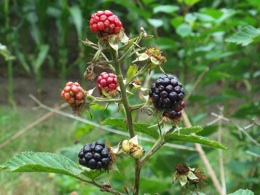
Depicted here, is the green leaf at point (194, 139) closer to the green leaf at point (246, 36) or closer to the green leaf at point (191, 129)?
the green leaf at point (191, 129)

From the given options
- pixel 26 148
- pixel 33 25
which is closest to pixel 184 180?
pixel 26 148

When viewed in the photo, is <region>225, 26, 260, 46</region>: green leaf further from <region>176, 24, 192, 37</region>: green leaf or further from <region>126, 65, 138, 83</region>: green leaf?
<region>176, 24, 192, 37</region>: green leaf

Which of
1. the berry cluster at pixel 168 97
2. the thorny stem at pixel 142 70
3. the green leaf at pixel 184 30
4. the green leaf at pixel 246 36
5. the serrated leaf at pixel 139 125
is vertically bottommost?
the green leaf at pixel 184 30

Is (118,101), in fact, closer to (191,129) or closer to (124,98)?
(124,98)

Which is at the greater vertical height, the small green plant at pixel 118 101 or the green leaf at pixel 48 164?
the small green plant at pixel 118 101

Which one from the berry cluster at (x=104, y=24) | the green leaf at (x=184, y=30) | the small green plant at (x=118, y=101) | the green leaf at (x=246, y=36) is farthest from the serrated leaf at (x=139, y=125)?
the green leaf at (x=184, y=30)

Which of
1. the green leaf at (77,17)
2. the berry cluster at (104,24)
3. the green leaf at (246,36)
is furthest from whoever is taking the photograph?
the green leaf at (77,17)
